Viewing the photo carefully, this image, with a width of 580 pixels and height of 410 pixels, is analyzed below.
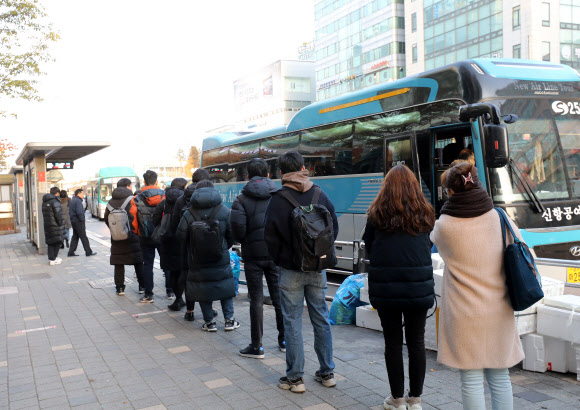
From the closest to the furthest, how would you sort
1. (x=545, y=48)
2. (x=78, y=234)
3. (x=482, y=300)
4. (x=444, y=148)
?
(x=482, y=300) < (x=444, y=148) < (x=78, y=234) < (x=545, y=48)

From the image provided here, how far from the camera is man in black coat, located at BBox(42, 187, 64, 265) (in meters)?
13.9

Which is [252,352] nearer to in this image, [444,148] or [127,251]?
[127,251]

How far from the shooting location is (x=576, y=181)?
7738 millimetres

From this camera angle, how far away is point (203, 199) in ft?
20.9

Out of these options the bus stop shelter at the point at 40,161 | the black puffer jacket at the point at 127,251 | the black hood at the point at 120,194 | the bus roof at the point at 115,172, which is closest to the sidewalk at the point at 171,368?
the black puffer jacket at the point at 127,251

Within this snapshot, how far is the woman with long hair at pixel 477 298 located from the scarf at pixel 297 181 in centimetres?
149

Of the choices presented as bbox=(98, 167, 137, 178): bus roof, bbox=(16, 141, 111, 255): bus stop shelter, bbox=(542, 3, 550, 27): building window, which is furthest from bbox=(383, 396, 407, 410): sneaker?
bbox=(542, 3, 550, 27): building window

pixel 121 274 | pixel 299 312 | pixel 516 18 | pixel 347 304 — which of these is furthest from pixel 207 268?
pixel 516 18

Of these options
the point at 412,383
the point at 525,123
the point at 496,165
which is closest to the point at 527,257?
the point at 412,383

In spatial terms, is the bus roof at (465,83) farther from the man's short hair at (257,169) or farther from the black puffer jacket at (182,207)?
the black puffer jacket at (182,207)

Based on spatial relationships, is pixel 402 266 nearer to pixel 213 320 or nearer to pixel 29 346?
pixel 213 320

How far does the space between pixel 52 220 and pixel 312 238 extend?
11.5 metres

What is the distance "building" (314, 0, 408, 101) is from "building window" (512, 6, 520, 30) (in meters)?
15.4

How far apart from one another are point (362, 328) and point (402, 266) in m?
2.97
